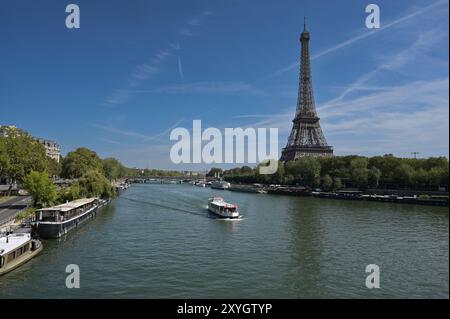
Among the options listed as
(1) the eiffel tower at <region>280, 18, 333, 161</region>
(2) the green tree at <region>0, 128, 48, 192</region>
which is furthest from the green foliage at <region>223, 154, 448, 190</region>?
(2) the green tree at <region>0, 128, 48, 192</region>

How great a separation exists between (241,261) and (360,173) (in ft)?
202

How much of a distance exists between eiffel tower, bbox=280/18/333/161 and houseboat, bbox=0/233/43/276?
10241 cm

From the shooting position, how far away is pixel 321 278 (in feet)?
68.2

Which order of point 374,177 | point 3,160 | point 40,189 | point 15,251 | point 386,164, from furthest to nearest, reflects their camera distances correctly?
point 386,164
point 374,177
point 3,160
point 40,189
point 15,251

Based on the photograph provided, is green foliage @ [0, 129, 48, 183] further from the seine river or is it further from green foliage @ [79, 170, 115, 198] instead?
the seine river

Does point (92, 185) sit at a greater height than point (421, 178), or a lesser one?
lesser

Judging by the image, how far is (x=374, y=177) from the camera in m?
78.4

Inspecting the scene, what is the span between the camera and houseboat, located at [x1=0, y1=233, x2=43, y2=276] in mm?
21688

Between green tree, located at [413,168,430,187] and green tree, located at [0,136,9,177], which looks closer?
green tree, located at [0,136,9,177]

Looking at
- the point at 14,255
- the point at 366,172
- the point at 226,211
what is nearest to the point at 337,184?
the point at 366,172

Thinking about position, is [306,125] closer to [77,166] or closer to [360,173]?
[360,173]

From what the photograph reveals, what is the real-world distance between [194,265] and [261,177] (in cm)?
10295
